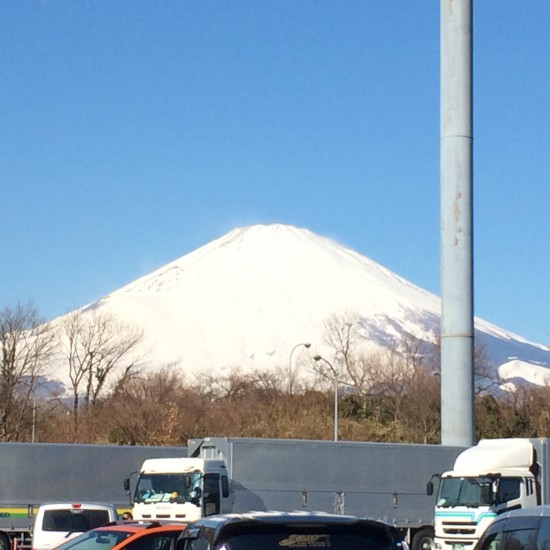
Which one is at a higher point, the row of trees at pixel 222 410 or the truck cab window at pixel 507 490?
the row of trees at pixel 222 410

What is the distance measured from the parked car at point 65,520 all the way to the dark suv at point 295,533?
666 inches

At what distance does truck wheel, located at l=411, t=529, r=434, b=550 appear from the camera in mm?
34031

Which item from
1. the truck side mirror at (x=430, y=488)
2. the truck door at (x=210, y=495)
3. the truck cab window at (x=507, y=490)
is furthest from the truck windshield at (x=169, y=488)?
the truck cab window at (x=507, y=490)

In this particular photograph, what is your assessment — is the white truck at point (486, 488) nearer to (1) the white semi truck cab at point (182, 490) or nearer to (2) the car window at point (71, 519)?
(1) the white semi truck cab at point (182, 490)

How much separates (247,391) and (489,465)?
6713cm

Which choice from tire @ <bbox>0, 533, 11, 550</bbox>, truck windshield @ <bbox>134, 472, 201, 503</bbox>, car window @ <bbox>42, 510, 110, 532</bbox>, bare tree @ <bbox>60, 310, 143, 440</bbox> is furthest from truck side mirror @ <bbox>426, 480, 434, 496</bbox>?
bare tree @ <bbox>60, 310, 143, 440</bbox>

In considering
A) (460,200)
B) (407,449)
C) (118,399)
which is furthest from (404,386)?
(407,449)

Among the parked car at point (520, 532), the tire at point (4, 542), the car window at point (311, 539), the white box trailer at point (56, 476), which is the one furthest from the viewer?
the white box trailer at point (56, 476)

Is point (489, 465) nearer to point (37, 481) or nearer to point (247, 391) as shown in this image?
point (37, 481)

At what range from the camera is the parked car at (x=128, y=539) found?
1546 centimetres

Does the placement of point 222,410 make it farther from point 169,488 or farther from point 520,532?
point 520,532

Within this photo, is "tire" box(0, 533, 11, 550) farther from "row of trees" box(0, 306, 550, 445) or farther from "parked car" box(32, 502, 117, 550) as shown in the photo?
"row of trees" box(0, 306, 550, 445)

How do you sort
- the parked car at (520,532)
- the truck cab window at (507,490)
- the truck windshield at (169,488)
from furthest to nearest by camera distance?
the truck windshield at (169,488), the truck cab window at (507,490), the parked car at (520,532)

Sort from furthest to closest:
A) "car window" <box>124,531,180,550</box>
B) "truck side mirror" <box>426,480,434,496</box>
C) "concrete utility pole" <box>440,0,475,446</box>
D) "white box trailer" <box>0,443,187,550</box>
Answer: "concrete utility pole" <box>440,0,475,446</box> → "white box trailer" <box>0,443,187,550</box> → "truck side mirror" <box>426,480,434,496</box> → "car window" <box>124,531,180,550</box>
